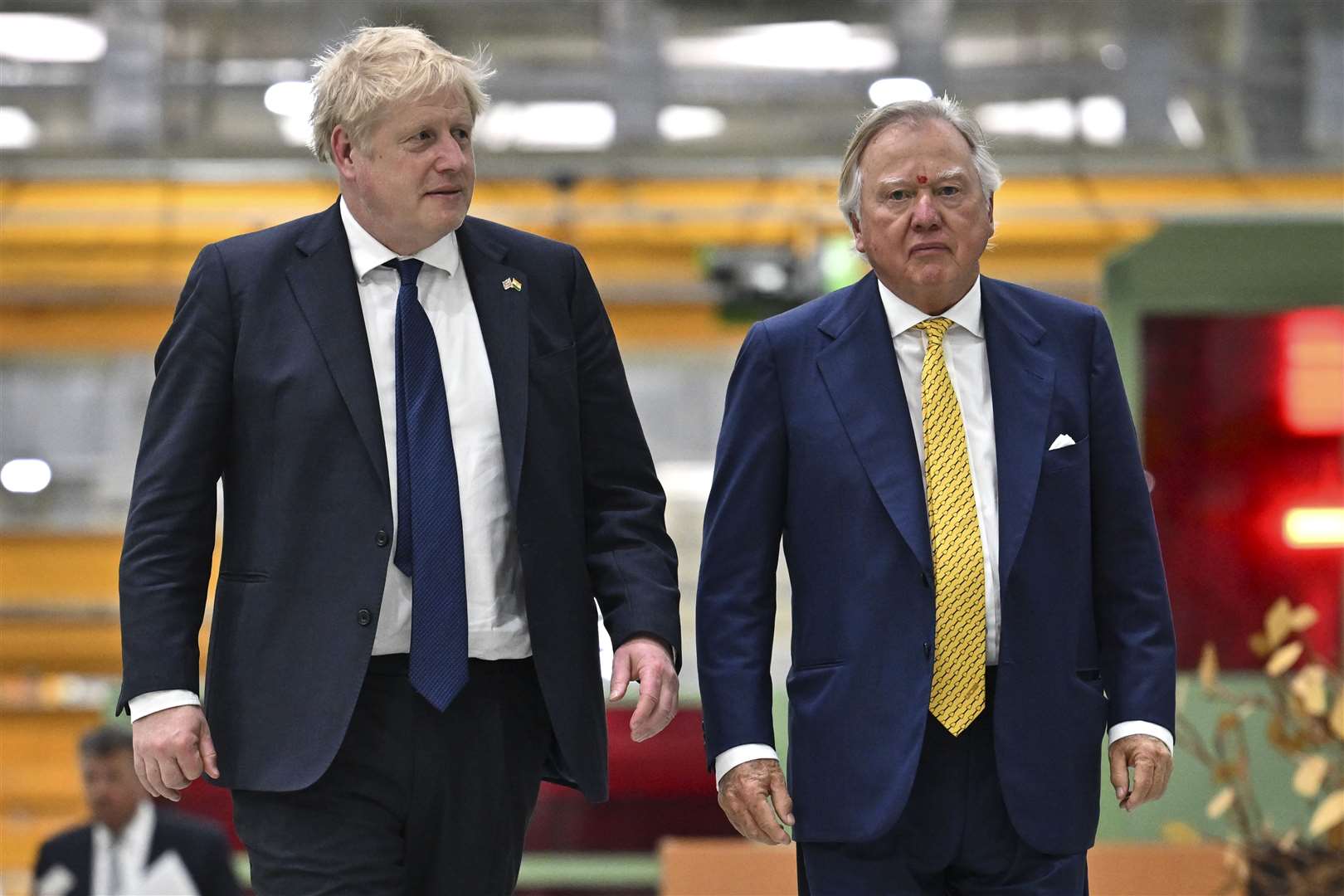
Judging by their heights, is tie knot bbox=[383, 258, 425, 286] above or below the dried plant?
above

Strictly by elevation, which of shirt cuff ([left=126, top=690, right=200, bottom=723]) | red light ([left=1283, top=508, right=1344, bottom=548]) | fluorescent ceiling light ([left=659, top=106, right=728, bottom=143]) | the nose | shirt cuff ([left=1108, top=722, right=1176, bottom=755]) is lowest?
red light ([left=1283, top=508, right=1344, bottom=548])

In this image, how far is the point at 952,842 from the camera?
2.22m

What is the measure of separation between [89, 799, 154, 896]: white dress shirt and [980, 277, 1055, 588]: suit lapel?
450 centimetres

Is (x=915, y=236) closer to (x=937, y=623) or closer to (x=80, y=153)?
(x=937, y=623)

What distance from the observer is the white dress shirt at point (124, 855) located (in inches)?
241

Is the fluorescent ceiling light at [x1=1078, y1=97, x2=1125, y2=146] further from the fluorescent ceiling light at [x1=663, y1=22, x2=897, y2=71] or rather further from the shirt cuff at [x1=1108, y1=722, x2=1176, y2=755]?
the shirt cuff at [x1=1108, y1=722, x2=1176, y2=755]

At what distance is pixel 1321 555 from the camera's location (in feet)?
18.9

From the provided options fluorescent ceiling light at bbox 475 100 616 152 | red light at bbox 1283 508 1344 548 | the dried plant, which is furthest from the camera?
fluorescent ceiling light at bbox 475 100 616 152

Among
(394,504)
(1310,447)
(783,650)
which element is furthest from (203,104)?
(394,504)

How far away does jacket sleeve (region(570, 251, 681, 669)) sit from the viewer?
2320 mm

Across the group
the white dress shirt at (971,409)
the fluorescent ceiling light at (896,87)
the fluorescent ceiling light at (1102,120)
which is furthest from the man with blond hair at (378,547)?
the fluorescent ceiling light at (1102,120)

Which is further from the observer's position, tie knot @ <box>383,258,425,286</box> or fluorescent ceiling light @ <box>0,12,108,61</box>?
fluorescent ceiling light @ <box>0,12,108,61</box>

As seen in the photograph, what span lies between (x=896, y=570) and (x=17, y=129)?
840 cm

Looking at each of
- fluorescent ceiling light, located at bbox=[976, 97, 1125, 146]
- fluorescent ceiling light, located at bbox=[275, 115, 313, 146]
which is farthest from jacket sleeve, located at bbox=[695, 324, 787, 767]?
fluorescent ceiling light, located at bbox=[275, 115, 313, 146]
